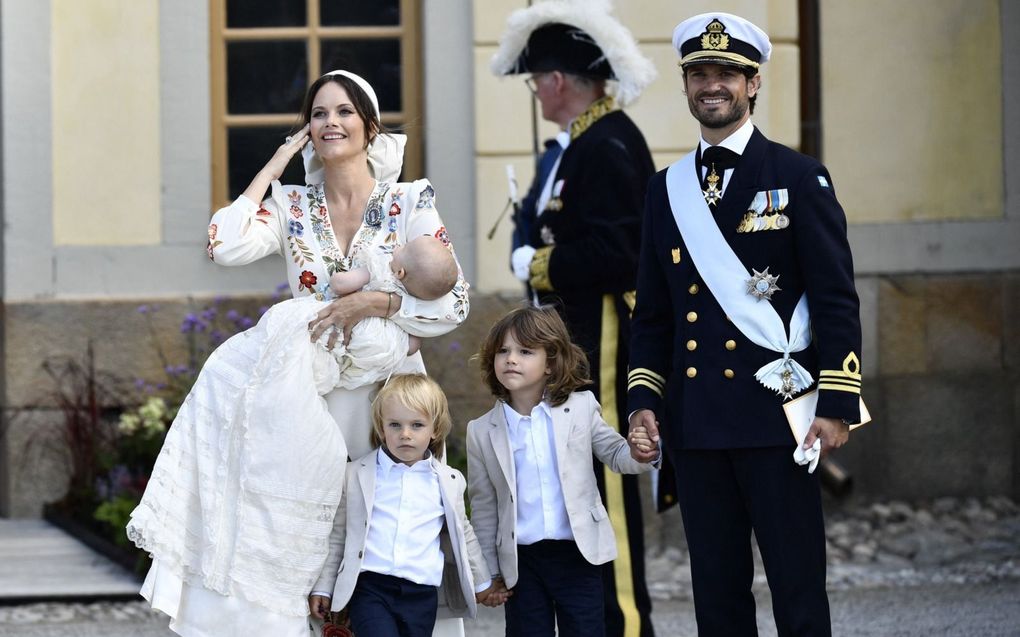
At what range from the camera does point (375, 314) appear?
13.4 feet

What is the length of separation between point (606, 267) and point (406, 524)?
126 centimetres

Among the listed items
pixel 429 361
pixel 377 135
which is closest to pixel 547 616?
pixel 377 135

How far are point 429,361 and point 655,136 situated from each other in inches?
60.1

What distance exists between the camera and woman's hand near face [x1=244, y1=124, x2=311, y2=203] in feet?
13.5

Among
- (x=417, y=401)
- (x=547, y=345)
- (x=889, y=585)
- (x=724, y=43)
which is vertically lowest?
(x=889, y=585)

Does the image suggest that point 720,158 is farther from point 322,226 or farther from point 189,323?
point 189,323

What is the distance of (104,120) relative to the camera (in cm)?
745

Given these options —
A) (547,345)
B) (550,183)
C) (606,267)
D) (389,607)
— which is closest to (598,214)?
(606,267)

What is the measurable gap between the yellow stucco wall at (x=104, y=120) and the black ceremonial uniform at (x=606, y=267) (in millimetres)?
3088

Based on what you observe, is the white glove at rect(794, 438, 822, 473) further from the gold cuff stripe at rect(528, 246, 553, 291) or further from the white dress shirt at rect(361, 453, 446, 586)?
the gold cuff stripe at rect(528, 246, 553, 291)

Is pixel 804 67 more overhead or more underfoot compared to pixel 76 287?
more overhead

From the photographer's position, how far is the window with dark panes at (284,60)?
25.2 feet

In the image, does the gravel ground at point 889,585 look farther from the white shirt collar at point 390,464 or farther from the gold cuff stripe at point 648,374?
the gold cuff stripe at point 648,374

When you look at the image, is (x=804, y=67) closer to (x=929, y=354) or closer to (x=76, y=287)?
(x=929, y=354)
